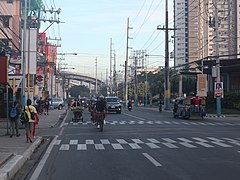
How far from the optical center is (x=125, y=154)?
51.5 ft

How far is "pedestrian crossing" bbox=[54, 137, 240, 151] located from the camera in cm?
1795

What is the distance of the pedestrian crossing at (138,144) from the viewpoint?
18.0m

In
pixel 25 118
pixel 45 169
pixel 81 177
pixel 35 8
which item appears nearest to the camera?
pixel 81 177

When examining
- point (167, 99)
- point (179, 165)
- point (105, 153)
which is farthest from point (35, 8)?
point (179, 165)

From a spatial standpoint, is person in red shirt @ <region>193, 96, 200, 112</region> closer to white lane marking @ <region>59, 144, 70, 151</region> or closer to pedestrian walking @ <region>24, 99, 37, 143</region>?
pedestrian walking @ <region>24, 99, 37, 143</region>

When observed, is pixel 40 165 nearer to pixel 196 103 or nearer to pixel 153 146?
pixel 153 146

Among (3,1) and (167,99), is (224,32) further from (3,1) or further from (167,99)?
(3,1)

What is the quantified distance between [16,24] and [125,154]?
5606 cm

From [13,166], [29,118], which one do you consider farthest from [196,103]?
[13,166]

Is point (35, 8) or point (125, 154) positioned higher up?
point (35, 8)

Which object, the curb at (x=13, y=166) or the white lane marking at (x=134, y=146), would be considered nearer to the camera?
the curb at (x=13, y=166)

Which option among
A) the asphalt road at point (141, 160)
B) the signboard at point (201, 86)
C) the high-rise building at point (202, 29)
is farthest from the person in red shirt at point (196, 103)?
the high-rise building at point (202, 29)

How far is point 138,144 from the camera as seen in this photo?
19047 millimetres

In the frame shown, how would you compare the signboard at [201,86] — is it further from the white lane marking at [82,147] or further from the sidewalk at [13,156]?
the sidewalk at [13,156]
